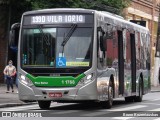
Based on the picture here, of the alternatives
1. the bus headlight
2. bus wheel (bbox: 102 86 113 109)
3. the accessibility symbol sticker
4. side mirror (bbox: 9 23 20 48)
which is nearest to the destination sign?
side mirror (bbox: 9 23 20 48)

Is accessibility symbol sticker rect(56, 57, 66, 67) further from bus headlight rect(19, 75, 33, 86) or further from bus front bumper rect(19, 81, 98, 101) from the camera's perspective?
bus headlight rect(19, 75, 33, 86)

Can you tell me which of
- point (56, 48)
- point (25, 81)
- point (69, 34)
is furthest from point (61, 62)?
point (25, 81)

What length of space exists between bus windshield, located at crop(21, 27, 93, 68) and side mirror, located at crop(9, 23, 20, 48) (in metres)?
0.29

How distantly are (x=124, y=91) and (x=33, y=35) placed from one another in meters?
5.10

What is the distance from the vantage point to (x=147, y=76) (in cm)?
2753

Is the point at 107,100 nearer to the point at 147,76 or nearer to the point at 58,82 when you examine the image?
the point at 58,82

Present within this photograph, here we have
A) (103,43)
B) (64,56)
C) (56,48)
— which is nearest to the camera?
(64,56)

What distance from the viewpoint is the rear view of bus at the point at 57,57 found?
1814 centimetres

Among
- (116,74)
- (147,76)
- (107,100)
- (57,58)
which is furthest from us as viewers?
(147,76)

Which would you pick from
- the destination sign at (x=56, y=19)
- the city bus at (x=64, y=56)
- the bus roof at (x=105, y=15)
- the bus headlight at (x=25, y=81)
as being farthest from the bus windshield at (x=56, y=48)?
the bus roof at (x=105, y=15)

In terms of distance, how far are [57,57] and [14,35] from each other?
1683 mm

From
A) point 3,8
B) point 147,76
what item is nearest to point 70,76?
point 147,76

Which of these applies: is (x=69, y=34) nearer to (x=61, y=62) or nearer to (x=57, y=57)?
(x=57, y=57)

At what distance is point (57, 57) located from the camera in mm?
18375
